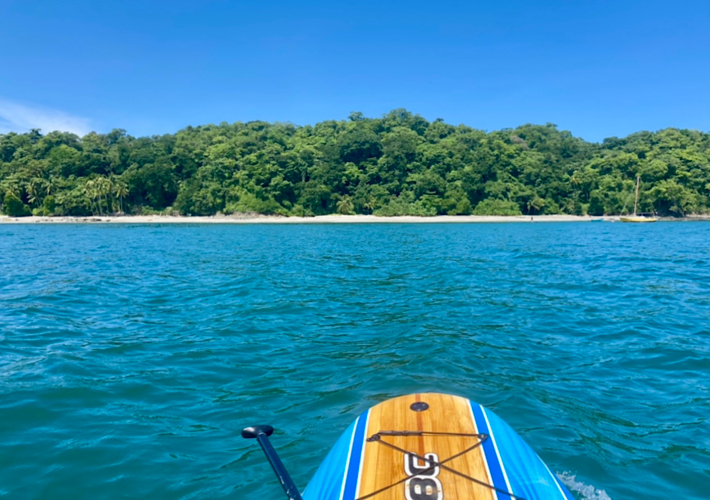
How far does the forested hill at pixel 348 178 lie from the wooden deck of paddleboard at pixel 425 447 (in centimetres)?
8265

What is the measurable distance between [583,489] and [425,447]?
1.94 meters

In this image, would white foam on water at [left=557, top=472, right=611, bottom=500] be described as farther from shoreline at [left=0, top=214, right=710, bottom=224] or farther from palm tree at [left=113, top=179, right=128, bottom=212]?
palm tree at [left=113, top=179, right=128, bottom=212]

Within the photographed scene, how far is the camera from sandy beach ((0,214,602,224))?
80.2 m

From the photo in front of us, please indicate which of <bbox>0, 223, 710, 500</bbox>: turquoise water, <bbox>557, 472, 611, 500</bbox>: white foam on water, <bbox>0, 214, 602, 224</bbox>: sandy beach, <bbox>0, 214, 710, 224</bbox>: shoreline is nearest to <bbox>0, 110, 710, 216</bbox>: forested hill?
<bbox>0, 214, 710, 224</bbox>: shoreline

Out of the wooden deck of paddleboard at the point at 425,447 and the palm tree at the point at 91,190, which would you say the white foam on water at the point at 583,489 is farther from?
the palm tree at the point at 91,190

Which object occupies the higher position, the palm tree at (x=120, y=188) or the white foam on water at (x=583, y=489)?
the palm tree at (x=120, y=188)

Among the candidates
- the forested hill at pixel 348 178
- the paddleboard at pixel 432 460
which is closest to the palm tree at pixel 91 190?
the forested hill at pixel 348 178

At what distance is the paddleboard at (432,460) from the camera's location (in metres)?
3.11

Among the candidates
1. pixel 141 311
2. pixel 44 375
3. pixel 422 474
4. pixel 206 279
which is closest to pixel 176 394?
pixel 44 375

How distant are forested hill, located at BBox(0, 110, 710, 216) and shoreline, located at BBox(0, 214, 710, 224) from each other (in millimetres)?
2576

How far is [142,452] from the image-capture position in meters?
4.90

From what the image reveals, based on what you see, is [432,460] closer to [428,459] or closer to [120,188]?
[428,459]

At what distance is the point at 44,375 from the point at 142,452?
124 inches

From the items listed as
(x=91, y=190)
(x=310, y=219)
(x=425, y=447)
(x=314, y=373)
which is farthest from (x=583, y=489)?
(x=91, y=190)
